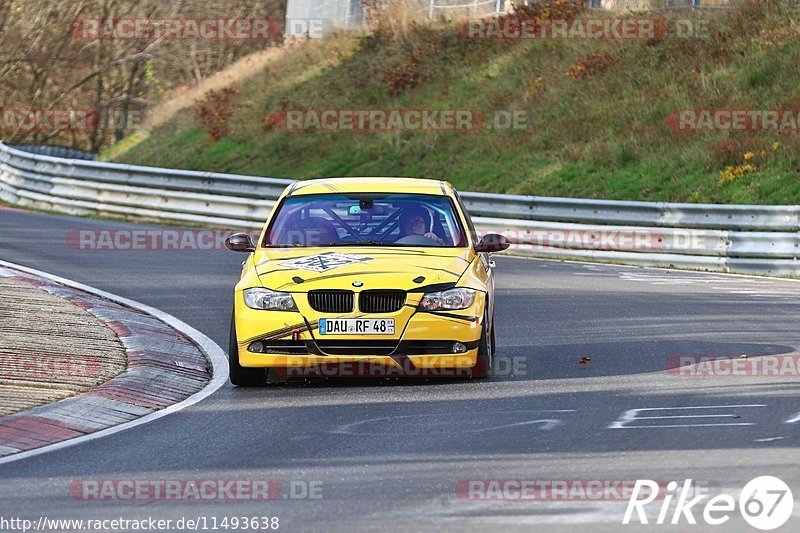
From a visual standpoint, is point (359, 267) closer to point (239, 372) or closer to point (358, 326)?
point (358, 326)

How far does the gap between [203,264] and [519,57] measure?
1723 centimetres

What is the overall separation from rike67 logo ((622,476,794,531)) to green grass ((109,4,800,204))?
57.9ft

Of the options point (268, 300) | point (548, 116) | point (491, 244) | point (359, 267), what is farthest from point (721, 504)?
point (548, 116)

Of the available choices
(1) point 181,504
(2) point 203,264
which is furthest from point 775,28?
(1) point 181,504

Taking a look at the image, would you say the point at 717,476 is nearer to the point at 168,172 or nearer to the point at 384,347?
the point at 384,347

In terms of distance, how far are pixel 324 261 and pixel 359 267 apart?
1.12 ft

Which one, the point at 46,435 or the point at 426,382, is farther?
the point at 426,382

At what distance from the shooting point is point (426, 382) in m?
10.9

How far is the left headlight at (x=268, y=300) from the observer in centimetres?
1046

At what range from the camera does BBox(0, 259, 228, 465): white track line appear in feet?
27.9

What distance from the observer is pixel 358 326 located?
10336 millimetres

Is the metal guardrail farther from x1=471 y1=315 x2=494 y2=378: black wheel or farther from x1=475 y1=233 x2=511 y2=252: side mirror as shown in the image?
x1=471 y1=315 x2=494 y2=378: black wheel

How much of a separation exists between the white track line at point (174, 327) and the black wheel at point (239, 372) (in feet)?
0.61

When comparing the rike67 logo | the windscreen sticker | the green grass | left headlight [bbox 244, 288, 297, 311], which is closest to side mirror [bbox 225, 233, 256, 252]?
the windscreen sticker
